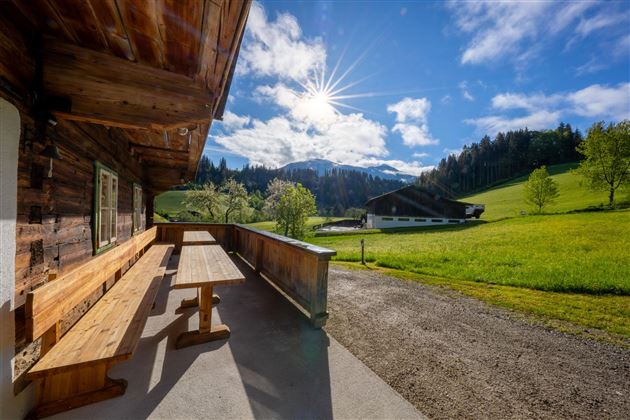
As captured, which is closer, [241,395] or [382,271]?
[241,395]

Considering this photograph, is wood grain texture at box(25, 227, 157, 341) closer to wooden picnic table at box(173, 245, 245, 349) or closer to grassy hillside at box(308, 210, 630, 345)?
wooden picnic table at box(173, 245, 245, 349)

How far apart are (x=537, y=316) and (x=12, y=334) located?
726 centimetres

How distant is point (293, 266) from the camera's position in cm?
480

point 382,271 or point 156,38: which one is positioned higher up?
point 156,38

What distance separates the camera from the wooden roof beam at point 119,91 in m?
2.32

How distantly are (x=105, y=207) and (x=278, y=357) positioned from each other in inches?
161

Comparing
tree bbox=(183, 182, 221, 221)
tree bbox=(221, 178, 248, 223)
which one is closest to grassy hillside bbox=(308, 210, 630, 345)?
tree bbox=(221, 178, 248, 223)

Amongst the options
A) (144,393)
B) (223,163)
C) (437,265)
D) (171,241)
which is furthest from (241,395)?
(223,163)

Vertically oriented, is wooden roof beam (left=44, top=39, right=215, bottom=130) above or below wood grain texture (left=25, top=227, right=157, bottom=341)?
above

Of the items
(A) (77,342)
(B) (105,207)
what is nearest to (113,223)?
(B) (105,207)

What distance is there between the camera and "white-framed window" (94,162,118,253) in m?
3.83

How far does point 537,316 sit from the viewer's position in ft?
15.1

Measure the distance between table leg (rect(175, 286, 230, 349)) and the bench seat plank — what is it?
630 millimetres

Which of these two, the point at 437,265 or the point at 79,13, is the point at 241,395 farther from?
the point at 437,265
